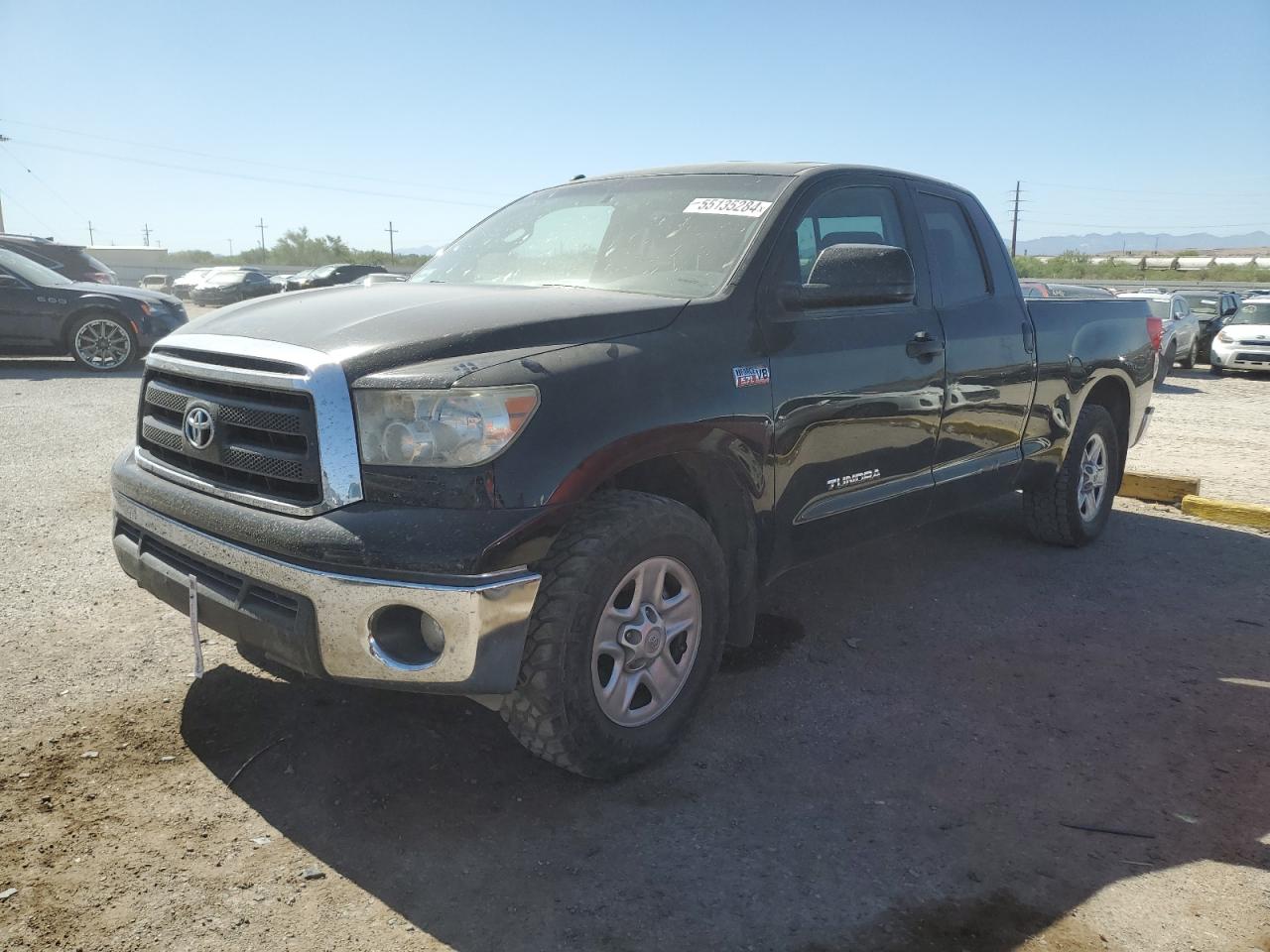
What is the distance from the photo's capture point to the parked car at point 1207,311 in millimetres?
21094

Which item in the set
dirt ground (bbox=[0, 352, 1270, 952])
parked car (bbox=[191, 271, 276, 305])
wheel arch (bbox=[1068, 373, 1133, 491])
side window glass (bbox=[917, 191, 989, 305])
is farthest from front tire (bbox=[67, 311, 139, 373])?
parked car (bbox=[191, 271, 276, 305])

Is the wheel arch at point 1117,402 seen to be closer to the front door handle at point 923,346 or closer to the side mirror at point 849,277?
the front door handle at point 923,346

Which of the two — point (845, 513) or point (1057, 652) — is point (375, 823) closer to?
point (845, 513)

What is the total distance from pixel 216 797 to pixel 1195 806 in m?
2.93

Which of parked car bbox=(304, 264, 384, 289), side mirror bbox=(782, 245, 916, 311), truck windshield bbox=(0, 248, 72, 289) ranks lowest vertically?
side mirror bbox=(782, 245, 916, 311)

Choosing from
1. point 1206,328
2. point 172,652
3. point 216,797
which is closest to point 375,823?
point 216,797

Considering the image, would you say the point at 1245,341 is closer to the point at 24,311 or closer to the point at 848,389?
the point at 848,389

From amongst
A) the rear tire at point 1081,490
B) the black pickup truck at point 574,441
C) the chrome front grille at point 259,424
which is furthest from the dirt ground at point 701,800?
the rear tire at point 1081,490

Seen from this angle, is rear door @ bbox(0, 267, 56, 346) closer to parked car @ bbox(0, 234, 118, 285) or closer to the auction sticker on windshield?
parked car @ bbox(0, 234, 118, 285)

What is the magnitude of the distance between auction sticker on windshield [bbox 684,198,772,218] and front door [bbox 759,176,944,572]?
126mm

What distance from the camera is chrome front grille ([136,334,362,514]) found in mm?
2668

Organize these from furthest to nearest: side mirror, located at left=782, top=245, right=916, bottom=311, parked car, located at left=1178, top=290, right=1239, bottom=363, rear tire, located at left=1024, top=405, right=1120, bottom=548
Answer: parked car, located at left=1178, top=290, right=1239, bottom=363
rear tire, located at left=1024, top=405, right=1120, bottom=548
side mirror, located at left=782, top=245, right=916, bottom=311

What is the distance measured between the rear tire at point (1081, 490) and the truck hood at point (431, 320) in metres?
3.27

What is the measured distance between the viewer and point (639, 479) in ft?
10.7
